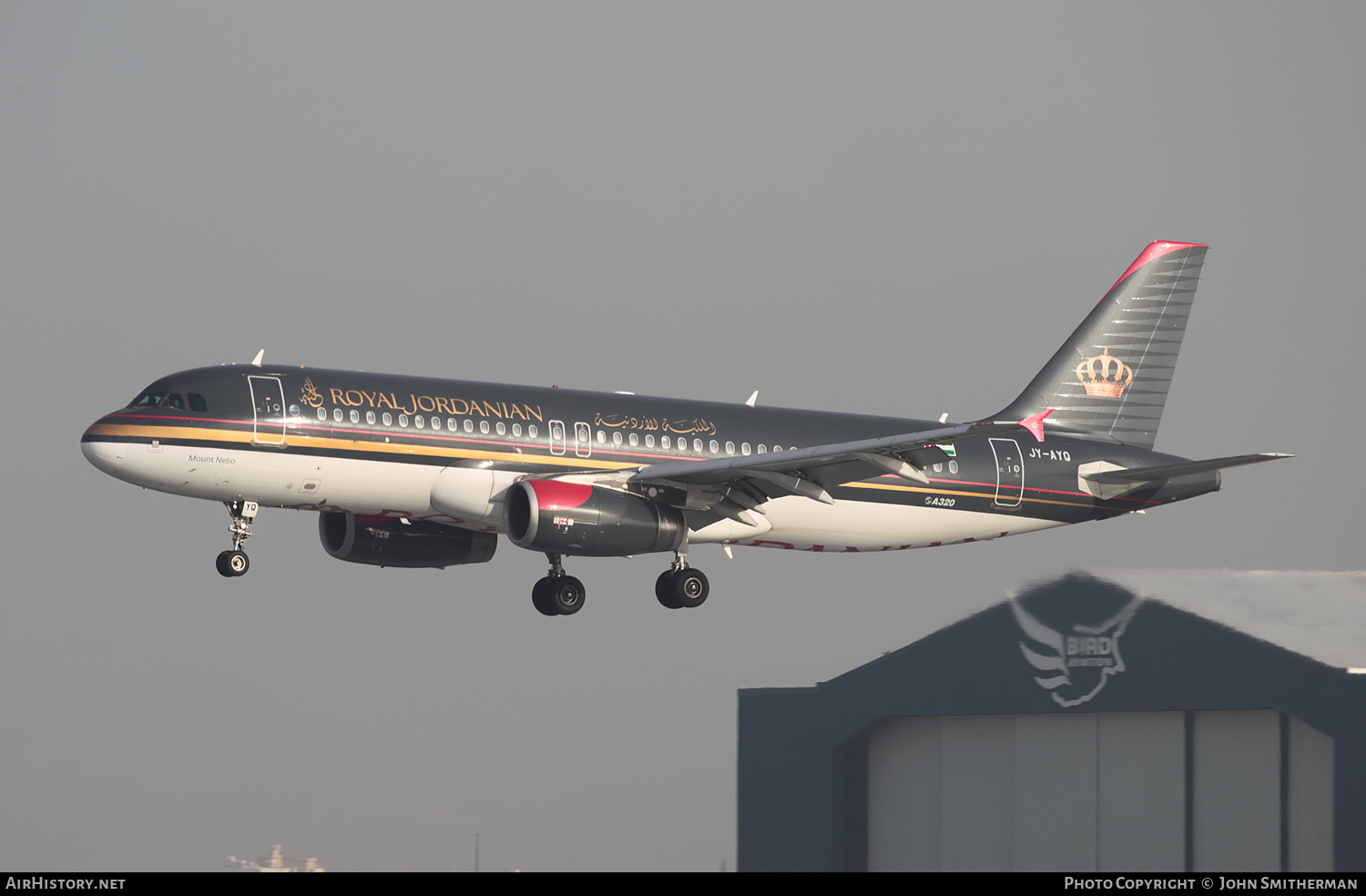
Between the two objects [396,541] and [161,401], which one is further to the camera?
[396,541]

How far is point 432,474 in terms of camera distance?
39.3m

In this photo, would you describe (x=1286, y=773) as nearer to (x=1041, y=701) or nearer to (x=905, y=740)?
(x=1041, y=701)

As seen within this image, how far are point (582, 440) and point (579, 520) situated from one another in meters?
2.96

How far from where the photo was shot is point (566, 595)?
44.0 meters

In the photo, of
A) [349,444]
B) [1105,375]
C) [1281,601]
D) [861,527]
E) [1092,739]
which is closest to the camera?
[349,444]

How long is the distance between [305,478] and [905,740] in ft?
129

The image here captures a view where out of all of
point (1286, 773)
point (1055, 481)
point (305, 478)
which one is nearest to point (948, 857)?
point (1286, 773)

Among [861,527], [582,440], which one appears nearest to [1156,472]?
[861,527]

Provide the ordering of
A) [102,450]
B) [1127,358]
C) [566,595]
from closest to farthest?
[102,450], [566,595], [1127,358]

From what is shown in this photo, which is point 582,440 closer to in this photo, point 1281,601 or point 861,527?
point 861,527

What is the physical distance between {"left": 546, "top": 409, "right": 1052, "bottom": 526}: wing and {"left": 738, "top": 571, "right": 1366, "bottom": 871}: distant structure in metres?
19.8

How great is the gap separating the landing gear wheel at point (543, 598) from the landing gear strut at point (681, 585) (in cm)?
292

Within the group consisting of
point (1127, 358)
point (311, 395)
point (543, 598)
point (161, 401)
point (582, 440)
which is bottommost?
point (543, 598)

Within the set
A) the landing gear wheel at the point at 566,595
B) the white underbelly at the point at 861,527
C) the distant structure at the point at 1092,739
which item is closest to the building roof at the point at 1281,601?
the distant structure at the point at 1092,739
